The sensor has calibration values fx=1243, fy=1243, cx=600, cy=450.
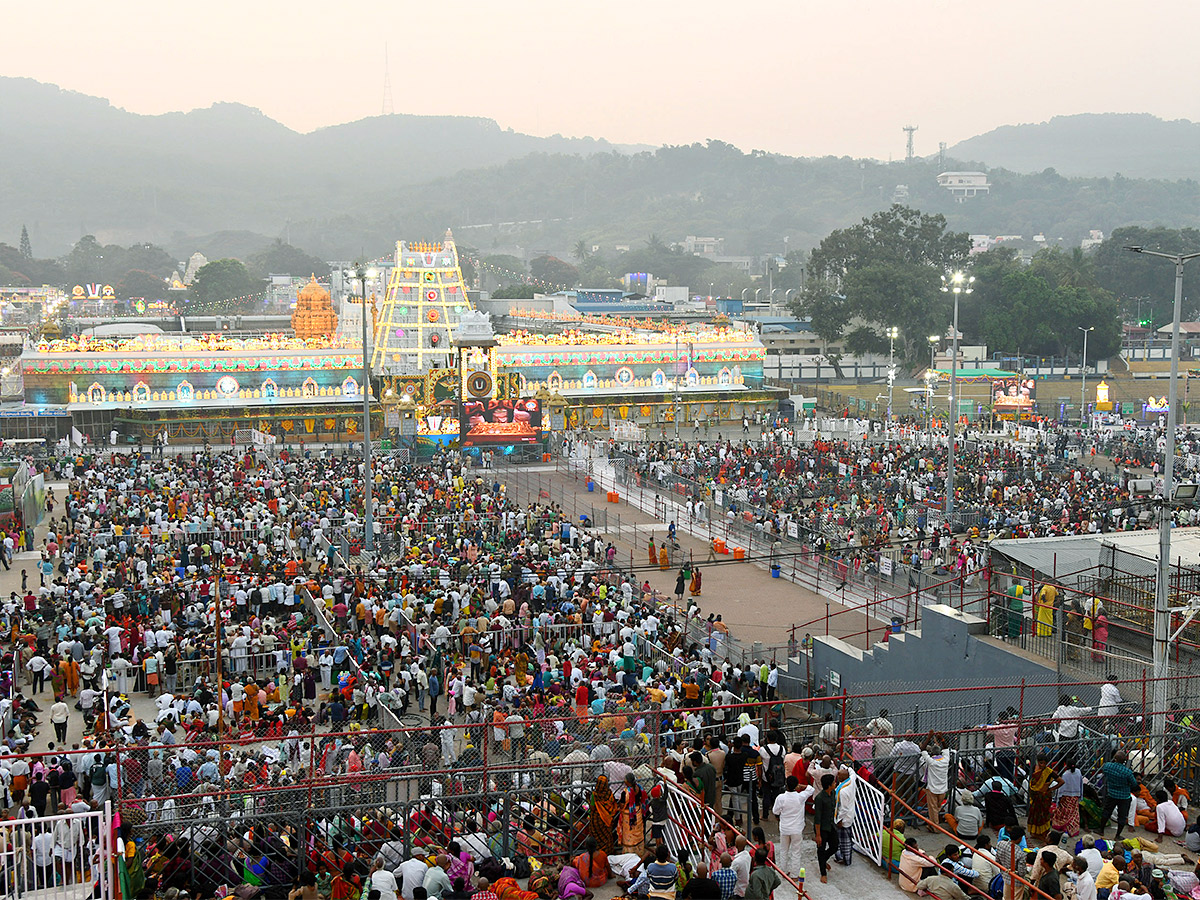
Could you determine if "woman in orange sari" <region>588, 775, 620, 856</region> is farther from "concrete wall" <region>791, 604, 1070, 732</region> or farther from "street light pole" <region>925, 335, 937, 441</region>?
"street light pole" <region>925, 335, 937, 441</region>

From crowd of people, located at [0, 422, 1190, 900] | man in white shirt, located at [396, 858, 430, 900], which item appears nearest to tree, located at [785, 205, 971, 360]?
crowd of people, located at [0, 422, 1190, 900]

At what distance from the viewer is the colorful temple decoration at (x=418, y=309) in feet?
234

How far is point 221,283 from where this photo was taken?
16912 cm

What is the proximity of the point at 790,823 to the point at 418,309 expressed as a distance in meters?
61.1

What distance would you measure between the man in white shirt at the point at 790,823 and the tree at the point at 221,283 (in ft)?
532

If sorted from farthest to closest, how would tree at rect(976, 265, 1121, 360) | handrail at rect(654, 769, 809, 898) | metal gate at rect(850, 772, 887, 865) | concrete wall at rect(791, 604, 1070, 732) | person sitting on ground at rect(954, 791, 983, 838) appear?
tree at rect(976, 265, 1121, 360), concrete wall at rect(791, 604, 1070, 732), person sitting on ground at rect(954, 791, 983, 838), metal gate at rect(850, 772, 887, 865), handrail at rect(654, 769, 809, 898)

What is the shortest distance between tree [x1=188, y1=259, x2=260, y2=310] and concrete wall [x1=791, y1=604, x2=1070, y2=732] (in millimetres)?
153892

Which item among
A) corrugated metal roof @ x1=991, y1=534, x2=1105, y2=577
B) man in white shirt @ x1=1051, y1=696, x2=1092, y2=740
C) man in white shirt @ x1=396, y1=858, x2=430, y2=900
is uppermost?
corrugated metal roof @ x1=991, y1=534, x2=1105, y2=577

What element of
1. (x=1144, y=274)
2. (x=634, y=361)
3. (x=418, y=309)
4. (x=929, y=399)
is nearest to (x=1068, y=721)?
(x=929, y=399)

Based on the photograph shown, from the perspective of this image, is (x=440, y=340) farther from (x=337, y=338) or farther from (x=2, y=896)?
(x=2, y=896)

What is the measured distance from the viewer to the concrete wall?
1942 cm

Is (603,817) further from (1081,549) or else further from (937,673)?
(1081,549)

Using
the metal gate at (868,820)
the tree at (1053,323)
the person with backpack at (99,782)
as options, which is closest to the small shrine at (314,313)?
the tree at (1053,323)

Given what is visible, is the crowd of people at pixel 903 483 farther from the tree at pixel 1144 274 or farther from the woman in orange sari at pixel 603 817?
the tree at pixel 1144 274
